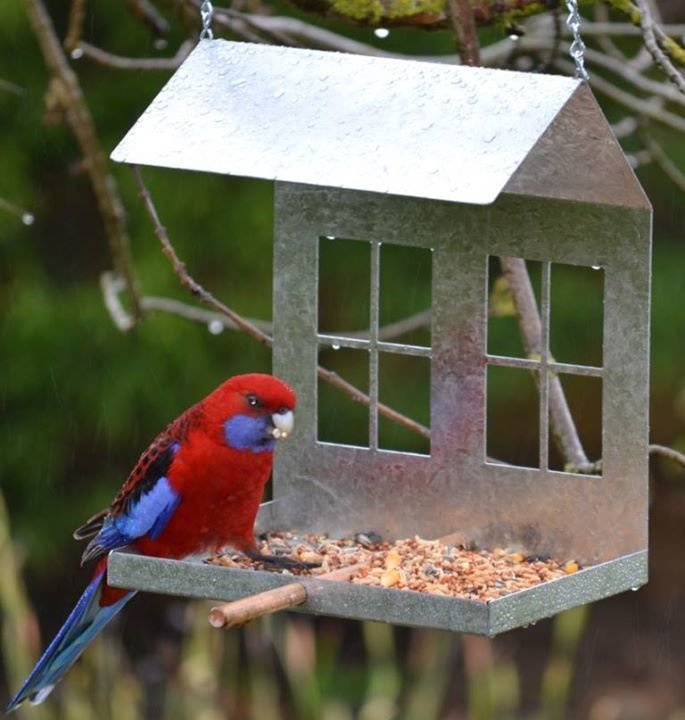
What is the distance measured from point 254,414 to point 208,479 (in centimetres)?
15

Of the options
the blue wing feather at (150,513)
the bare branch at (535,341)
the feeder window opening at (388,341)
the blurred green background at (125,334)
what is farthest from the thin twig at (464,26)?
the feeder window opening at (388,341)

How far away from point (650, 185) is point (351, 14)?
158 inches

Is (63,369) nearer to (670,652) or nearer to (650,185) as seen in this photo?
(650,185)

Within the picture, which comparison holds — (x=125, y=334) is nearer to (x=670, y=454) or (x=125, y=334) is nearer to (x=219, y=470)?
(x=219, y=470)

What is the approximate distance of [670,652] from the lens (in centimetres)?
845

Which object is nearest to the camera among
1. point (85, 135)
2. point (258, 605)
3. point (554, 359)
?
point (258, 605)

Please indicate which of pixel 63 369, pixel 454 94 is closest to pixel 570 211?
pixel 454 94

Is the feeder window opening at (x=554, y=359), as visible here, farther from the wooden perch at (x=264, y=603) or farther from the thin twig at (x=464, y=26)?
the wooden perch at (x=264, y=603)

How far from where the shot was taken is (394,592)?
2674mm

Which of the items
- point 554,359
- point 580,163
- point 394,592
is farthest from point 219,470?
point 554,359

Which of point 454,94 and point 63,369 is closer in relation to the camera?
point 454,94

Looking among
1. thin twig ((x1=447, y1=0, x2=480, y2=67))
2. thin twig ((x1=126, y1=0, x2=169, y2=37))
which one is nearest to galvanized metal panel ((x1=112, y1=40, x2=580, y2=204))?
thin twig ((x1=447, y1=0, x2=480, y2=67))

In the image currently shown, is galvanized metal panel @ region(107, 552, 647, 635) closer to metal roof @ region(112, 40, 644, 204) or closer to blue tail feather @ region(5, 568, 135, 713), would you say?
blue tail feather @ region(5, 568, 135, 713)

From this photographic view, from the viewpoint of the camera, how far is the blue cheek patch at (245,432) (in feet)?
9.95
